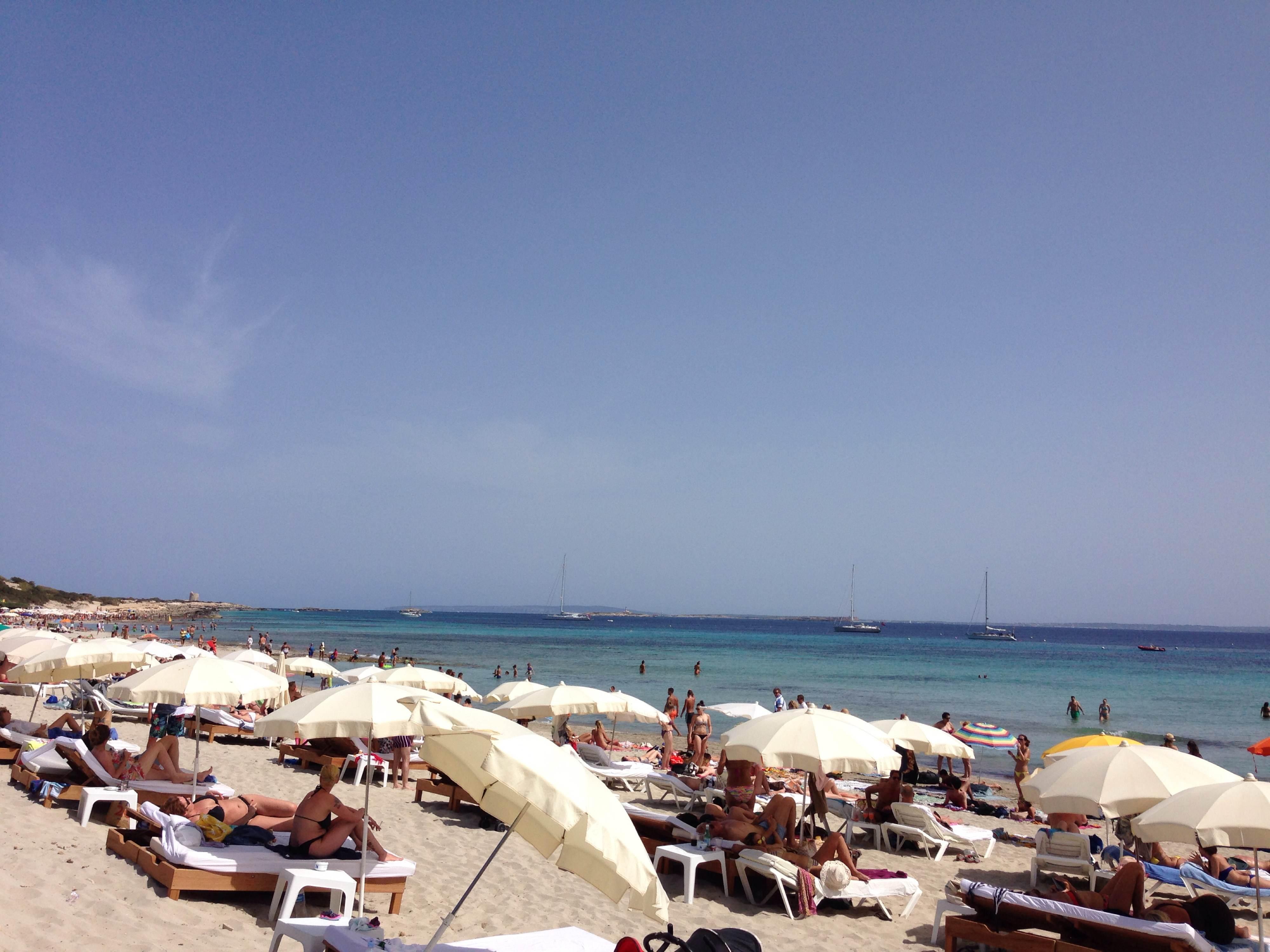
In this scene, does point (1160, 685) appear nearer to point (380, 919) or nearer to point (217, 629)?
point (380, 919)

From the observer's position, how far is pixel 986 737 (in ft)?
53.3

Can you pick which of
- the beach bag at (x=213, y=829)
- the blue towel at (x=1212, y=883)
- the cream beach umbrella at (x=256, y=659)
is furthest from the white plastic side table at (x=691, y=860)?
the cream beach umbrella at (x=256, y=659)

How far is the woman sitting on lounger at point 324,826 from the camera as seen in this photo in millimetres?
6398

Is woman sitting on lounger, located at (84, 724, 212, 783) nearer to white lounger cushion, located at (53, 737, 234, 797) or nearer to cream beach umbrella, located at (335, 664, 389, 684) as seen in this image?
white lounger cushion, located at (53, 737, 234, 797)

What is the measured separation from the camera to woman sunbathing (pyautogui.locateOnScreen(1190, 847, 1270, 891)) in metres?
8.48

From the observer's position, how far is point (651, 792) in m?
13.0

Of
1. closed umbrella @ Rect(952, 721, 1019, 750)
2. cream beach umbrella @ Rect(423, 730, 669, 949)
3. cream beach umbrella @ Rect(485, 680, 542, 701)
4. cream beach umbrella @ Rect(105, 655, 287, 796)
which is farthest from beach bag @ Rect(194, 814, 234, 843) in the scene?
closed umbrella @ Rect(952, 721, 1019, 750)

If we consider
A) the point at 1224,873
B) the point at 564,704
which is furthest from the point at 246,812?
the point at 1224,873

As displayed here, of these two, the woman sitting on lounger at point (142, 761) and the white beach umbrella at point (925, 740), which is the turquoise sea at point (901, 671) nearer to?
the white beach umbrella at point (925, 740)

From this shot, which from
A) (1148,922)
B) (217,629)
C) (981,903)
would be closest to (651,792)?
(981,903)

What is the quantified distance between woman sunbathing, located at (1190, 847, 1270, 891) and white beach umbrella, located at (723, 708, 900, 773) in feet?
11.2

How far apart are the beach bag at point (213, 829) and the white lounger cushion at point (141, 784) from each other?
2.00 metres

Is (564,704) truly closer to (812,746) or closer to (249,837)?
(812,746)

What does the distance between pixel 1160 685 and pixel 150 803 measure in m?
52.1
